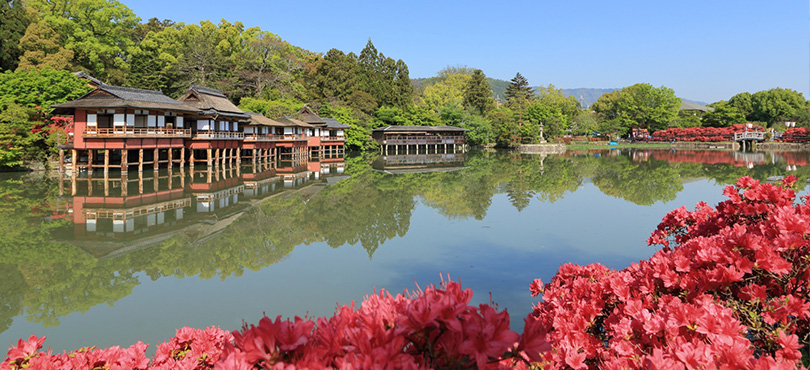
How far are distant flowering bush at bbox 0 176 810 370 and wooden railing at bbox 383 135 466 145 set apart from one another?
128ft

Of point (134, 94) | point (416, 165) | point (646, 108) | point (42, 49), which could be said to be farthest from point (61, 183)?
point (646, 108)

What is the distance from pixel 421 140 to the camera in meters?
43.6

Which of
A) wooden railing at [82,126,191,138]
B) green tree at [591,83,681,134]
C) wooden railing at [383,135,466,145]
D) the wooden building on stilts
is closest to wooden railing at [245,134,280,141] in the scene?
the wooden building on stilts

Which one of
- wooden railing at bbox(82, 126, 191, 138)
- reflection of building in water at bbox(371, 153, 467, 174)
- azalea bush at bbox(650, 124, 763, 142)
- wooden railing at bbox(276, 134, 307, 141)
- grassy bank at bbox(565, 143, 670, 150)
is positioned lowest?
reflection of building in water at bbox(371, 153, 467, 174)

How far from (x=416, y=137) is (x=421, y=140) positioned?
0.57 meters

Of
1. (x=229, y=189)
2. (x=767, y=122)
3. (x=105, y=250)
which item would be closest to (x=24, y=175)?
(x=229, y=189)

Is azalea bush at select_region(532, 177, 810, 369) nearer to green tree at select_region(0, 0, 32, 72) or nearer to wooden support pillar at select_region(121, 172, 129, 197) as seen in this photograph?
wooden support pillar at select_region(121, 172, 129, 197)

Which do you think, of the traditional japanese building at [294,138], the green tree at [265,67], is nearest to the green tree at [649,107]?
the green tree at [265,67]

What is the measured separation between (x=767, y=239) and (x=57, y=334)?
20.4 ft

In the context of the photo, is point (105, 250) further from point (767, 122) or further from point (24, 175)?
point (767, 122)

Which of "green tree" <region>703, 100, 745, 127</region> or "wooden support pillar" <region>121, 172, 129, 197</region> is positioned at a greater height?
"green tree" <region>703, 100, 745, 127</region>

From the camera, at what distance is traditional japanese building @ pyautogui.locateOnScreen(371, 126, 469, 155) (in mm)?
42250

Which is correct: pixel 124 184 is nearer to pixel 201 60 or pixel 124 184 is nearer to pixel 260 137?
pixel 260 137

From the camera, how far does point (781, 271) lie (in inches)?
88.5
